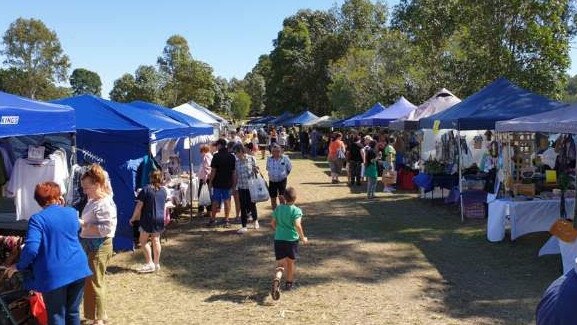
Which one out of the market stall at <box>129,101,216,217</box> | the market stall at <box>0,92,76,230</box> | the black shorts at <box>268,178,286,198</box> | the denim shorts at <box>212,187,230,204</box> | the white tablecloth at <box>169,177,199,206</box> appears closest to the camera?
the market stall at <box>0,92,76,230</box>

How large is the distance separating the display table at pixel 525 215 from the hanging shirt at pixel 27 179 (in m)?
6.32

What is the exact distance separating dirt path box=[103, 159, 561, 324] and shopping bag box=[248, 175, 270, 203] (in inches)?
24.6

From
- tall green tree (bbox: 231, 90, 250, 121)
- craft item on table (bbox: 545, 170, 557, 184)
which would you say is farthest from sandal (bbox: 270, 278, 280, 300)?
tall green tree (bbox: 231, 90, 250, 121)

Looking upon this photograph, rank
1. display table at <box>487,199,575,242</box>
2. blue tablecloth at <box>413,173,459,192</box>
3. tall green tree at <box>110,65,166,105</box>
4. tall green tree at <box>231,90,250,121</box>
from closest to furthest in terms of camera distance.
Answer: display table at <box>487,199,575,242</box> < blue tablecloth at <box>413,173,459,192</box> < tall green tree at <box>110,65,166,105</box> < tall green tree at <box>231,90,250,121</box>

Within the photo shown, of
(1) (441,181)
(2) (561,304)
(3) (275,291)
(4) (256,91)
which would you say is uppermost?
(4) (256,91)

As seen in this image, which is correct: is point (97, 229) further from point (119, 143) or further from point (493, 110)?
point (493, 110)

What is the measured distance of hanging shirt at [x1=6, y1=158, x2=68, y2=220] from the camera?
7.11 metres

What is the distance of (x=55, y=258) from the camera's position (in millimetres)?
4312

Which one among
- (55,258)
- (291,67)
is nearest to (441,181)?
(55,258)

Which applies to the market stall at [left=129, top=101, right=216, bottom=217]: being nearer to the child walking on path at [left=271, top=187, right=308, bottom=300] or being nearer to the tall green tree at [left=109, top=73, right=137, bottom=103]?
the child walking on path at [left=271, top=187, right=308, bottom=300]

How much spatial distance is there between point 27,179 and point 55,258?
10.6ft

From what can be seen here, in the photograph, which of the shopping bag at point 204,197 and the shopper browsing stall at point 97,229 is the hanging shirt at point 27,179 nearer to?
the shopper browsing stall at point 97,229

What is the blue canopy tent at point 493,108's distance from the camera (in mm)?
10805

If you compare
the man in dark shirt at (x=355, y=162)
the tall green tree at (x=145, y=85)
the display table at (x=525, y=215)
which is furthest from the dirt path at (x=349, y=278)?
the tall green tree at (x=145, y=85)
